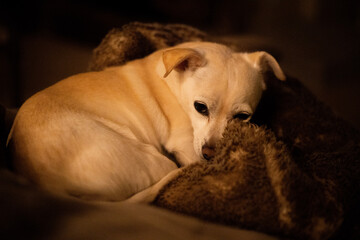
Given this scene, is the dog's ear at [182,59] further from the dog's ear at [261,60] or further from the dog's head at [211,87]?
the dog's ear at [261,60]

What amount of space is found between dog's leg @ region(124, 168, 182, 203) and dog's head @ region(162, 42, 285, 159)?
0.85 feet

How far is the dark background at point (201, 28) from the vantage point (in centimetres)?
338

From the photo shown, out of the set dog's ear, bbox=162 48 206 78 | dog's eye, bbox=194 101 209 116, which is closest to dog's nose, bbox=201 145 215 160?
dog's eye, bbox=194 101 209 116

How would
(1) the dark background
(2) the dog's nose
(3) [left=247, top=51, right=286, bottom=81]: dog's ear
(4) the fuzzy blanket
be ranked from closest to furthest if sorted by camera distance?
(4) the fuzzy blanket, (2) the dog's nose, (3) [left=247, top=51, right=286, bottom=81]: dog's ear, (1) the dark background

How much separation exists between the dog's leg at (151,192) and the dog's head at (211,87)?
0.85 feet

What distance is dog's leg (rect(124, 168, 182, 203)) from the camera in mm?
1218

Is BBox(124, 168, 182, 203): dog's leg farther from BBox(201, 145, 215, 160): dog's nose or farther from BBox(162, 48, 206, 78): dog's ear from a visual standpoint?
BBox(162, 48, 206, 78): dog's ear

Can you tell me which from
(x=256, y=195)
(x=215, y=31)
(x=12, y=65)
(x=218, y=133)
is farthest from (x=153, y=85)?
(x=215, y=31)

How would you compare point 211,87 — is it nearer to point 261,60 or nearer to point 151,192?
point 261,60

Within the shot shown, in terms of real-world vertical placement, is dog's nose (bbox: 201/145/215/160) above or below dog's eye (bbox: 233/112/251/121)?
below

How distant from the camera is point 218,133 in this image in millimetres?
1538

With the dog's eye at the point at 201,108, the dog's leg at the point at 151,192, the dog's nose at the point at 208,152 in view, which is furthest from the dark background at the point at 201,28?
the dog's leg at the point at 151,192

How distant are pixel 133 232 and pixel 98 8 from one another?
3.38m

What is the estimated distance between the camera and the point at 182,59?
1.50m
